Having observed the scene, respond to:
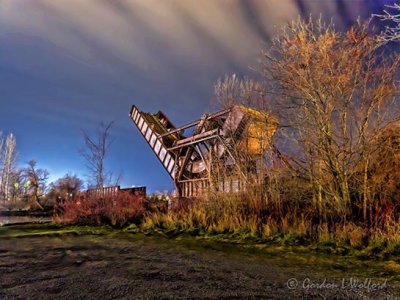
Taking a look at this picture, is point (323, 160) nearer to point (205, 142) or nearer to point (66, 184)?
point (205, 142)

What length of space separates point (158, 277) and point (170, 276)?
0.50 feet

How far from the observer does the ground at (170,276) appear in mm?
3529

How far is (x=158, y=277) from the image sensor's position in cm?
421

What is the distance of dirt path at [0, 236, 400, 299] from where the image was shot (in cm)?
352

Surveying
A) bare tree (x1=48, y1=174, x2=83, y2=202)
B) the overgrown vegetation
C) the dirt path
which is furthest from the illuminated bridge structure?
bare tree (x1=48, y1=174, x2=83, y2=202)

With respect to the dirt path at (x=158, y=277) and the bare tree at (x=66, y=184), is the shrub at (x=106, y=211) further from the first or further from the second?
the bare tree at (x=66, y=184)

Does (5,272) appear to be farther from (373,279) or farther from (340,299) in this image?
(373,279)

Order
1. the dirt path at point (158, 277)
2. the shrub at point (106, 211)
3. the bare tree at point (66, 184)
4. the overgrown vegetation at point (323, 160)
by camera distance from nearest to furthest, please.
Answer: the dirt path at point (158, 277) → the overgrown vegetation at point (323, 160) → the shrub at point (106, 211) → the bare tree at point (66, 184)

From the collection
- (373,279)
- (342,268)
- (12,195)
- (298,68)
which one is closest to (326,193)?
(298,68)

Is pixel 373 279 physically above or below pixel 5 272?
below

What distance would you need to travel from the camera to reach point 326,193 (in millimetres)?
9117

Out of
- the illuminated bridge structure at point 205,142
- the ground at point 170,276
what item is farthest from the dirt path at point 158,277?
the illuminated bridge structure at point 205,142

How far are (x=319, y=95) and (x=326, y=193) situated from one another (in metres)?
2.54

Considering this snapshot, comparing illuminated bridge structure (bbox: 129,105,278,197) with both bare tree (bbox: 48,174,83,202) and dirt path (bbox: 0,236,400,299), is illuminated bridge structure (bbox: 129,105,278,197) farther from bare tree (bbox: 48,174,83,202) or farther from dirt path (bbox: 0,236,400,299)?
bare tree (bbox: 48,174,83,202)
